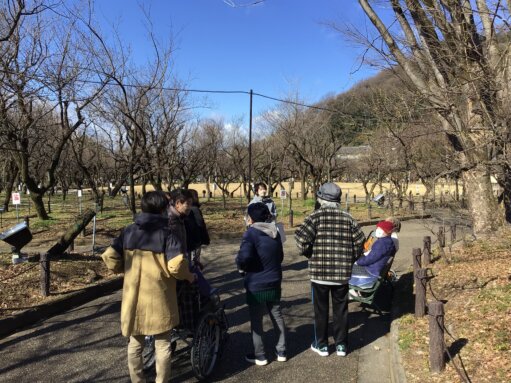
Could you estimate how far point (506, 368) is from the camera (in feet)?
12.4

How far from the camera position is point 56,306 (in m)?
6.11

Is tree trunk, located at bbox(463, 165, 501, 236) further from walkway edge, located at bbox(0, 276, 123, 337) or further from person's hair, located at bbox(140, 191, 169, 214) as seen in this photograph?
person's hair, located at bbox(140, 191, 169, 214)

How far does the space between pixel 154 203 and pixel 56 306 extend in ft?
12.1

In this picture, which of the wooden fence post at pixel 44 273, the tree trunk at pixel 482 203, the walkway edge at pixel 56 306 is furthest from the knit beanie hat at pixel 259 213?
the tree trunk at pixel 482 203

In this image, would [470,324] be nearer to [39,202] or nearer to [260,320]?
[260,320]

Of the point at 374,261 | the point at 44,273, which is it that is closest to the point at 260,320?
the point at 374,261

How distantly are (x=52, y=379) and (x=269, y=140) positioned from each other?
2984cm

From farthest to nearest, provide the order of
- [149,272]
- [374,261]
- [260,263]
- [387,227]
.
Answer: [387,227] → [374,261] → [260,263] → [149,272]

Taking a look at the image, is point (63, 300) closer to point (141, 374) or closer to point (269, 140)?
point (141, 374)

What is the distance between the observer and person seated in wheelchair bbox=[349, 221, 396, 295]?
5801 millimetres

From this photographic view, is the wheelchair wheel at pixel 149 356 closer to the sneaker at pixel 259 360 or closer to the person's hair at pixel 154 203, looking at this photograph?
the sneaker at pixel 259 360

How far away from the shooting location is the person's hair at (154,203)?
3.36 m

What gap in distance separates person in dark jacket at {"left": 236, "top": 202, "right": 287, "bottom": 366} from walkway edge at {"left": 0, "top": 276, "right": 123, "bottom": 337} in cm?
315

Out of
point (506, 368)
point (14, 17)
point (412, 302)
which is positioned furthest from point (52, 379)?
point (14, 17)
